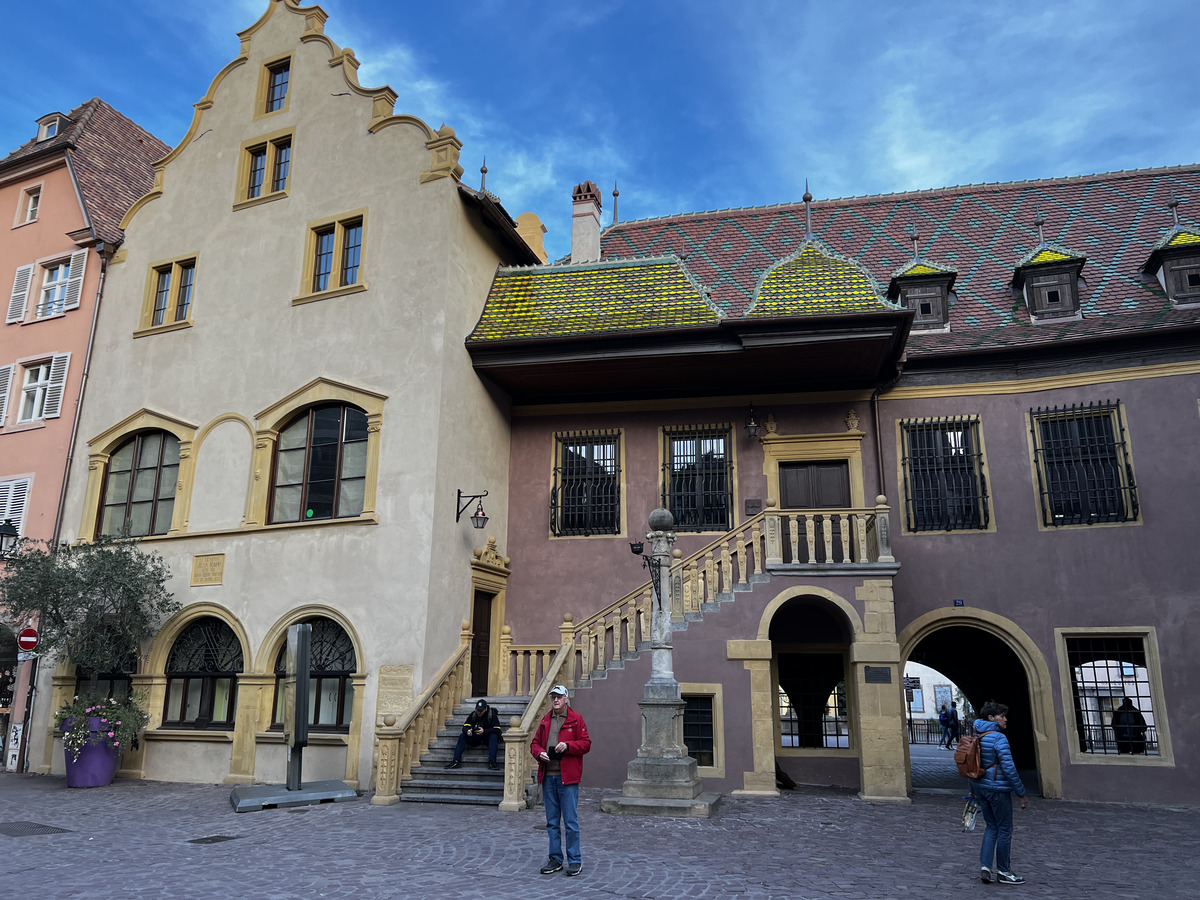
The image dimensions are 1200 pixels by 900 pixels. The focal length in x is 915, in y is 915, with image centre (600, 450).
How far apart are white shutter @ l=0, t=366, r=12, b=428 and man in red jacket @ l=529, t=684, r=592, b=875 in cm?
1731

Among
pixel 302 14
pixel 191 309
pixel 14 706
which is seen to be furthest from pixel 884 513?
pixel 14 706

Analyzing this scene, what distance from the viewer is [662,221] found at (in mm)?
22469

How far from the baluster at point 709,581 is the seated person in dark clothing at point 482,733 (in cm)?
368

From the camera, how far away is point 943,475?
15969 mm

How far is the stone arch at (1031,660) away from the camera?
1438cm

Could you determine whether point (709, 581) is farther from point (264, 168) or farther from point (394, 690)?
point (264, 168)

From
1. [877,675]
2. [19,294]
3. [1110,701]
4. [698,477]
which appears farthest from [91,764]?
[1110,701]

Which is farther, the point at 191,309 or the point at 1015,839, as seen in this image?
the point at 191,309

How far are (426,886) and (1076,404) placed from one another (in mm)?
13182

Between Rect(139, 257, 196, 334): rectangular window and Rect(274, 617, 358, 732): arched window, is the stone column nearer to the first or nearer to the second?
Rect(274, 617, 358, 732): arched window

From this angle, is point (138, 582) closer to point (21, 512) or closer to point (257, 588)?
point (257, 588)

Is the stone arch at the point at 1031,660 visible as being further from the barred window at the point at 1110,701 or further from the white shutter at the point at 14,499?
the white shutter at the point at 14,499

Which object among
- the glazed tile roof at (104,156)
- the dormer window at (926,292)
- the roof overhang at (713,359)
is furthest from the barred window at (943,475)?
the glazed tile roof at (104,156)

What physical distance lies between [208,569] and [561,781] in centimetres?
1024
